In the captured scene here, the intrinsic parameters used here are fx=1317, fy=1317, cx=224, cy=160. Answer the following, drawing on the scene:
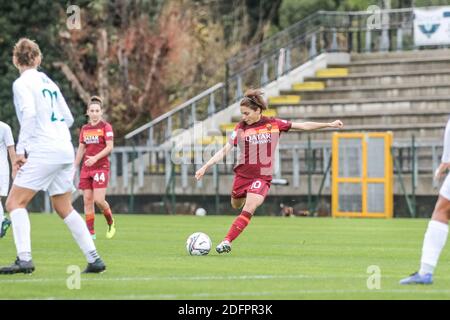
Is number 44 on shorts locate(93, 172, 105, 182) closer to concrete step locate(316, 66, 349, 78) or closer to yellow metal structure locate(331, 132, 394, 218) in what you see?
yellow metal structure locate(331, 132, 394, 218)

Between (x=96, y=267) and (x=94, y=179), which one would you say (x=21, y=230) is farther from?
(x=94, y=179)

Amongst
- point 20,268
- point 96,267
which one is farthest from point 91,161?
point 20,268

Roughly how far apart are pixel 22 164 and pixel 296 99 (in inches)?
1064

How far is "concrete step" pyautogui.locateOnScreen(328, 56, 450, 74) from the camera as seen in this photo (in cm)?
3950

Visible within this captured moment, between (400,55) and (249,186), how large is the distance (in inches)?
961

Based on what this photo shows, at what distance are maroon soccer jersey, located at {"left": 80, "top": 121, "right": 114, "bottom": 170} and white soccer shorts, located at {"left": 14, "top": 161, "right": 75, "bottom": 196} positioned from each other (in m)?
8.13

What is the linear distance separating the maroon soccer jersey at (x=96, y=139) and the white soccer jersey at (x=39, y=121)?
8168mm

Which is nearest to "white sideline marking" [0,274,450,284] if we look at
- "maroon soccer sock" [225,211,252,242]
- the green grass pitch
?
the green grass pitch

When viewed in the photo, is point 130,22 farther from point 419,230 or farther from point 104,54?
point 419,230

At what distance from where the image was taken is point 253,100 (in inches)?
668

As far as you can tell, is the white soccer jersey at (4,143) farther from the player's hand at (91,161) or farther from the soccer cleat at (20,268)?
the soccer cleat at (20,268)

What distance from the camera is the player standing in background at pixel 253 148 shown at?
16.9m

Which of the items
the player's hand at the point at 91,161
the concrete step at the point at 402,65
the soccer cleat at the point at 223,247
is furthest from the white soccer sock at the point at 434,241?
the concrete step at the point at 402,65

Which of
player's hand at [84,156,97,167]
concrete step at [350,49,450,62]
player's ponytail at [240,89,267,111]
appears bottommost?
player's hand at [84,156,97,167]
